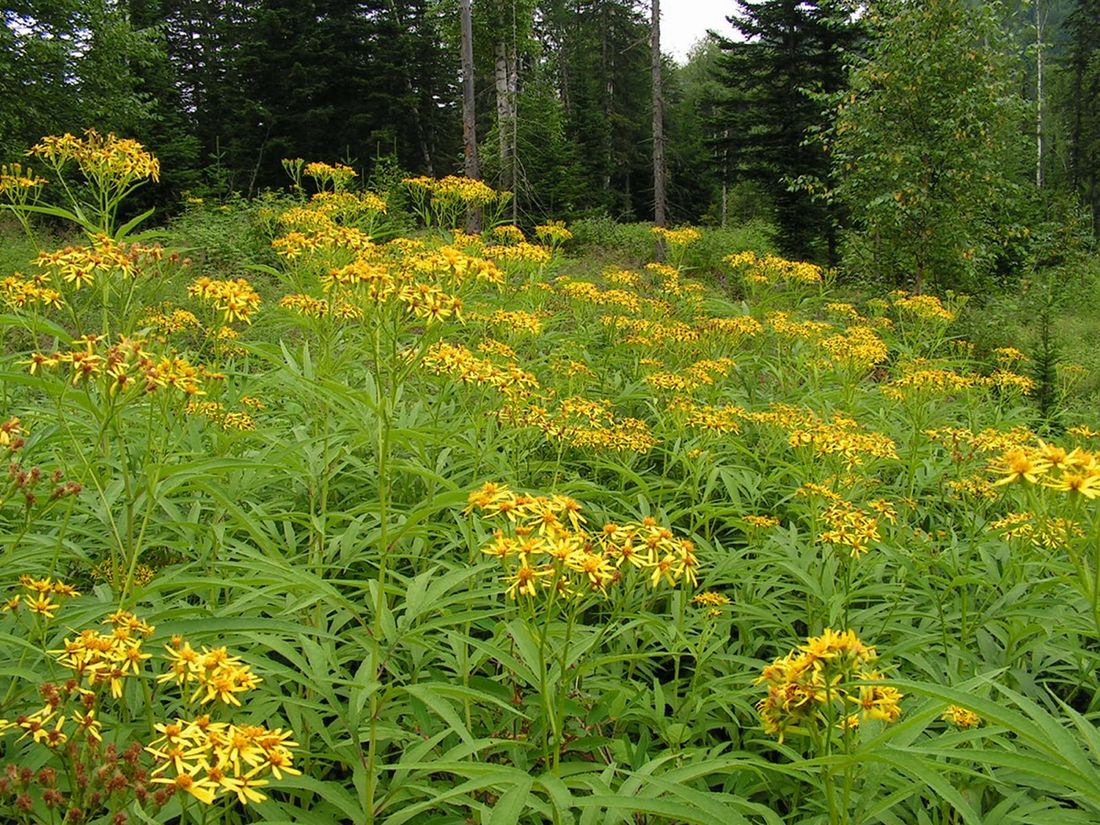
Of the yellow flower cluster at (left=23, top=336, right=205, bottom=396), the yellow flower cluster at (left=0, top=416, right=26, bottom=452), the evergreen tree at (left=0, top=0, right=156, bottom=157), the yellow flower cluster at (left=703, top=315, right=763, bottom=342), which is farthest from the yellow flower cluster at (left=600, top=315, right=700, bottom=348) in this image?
the evergreen tree at (left=0, top=0, right=156, bottom=157)

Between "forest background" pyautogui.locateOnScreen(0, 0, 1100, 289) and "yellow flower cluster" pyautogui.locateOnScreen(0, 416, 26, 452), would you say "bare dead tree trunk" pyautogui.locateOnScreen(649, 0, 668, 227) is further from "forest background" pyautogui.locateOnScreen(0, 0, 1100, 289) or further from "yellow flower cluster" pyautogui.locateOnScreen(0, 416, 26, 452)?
"yellow flower cluster" pyautogui.locateOnScreen(0, 416, 26, 452)

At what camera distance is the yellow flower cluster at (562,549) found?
146cm

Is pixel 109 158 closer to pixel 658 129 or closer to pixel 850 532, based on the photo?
pixel 850 532

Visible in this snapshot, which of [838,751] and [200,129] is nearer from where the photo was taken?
[838,751]

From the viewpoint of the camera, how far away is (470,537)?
86.5 inches

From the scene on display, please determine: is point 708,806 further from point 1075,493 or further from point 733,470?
point 733,470

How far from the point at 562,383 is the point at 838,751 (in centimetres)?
277

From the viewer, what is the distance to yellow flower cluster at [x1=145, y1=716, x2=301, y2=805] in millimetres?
1146

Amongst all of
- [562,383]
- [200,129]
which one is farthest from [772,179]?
[200,129]

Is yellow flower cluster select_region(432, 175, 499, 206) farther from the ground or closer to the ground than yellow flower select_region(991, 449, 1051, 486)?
farther from the ground

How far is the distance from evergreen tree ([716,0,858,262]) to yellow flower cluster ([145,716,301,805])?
1864cm

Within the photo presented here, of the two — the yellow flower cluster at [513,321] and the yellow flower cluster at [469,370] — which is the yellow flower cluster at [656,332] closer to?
the yellow flower cluster at [513,321]

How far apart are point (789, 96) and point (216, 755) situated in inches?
857

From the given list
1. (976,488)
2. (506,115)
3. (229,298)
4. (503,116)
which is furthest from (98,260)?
(503,116)
